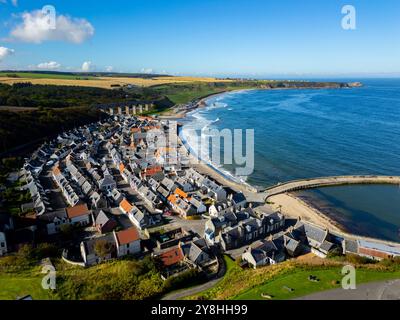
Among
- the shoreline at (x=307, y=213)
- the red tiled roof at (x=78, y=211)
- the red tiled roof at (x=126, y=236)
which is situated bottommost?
the shoreline at (x=307, y=213)

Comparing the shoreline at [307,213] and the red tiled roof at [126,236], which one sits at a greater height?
the red tiled roof at [126,236]

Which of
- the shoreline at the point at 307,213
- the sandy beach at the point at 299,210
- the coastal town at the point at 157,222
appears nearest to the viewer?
the coastal town at the point at 157,222

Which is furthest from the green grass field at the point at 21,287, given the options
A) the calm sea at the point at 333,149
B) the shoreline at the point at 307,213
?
the calm sea at the point at 333,149

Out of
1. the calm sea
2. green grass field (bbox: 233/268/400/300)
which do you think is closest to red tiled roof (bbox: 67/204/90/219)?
green grass field (bbox: 233/268/400/300)

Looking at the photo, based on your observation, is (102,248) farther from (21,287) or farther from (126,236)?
(21,287)

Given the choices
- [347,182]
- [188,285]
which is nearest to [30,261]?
[188,285]

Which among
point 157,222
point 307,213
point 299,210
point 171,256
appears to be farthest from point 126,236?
point 307,213

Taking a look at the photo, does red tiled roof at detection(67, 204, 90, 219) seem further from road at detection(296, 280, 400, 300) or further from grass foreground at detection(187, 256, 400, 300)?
road at detection(296, 280, 400, 300)

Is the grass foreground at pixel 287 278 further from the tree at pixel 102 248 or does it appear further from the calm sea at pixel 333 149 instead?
the calm sea at pixel 333 149
